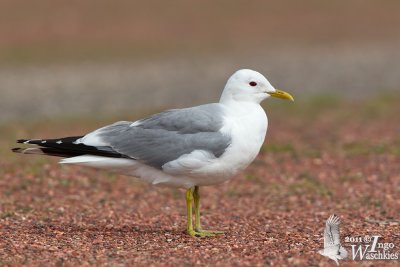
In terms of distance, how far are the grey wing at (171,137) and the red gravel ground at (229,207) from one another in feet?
2.56

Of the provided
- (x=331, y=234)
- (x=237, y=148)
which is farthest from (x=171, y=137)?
(x=331, y=234)

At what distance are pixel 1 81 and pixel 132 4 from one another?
11991 millimetres

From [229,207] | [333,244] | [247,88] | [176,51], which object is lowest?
[333,244]

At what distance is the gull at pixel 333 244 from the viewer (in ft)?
22.1

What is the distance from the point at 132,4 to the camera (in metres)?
35.0

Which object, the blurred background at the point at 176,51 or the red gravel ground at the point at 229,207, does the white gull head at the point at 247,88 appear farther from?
the blurred background at the point at 176,51

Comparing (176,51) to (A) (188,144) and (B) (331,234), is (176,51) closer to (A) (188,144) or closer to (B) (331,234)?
(A) (188,144)

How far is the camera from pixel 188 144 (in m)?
7.55

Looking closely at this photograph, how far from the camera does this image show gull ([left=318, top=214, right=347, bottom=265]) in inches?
265

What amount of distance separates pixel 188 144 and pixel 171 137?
→ 0.63 feet

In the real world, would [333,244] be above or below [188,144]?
below

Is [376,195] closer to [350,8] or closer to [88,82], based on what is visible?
[88,82]

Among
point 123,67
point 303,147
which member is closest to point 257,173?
point 303,147

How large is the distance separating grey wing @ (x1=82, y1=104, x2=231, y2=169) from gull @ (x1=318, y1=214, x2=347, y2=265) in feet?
3.82
